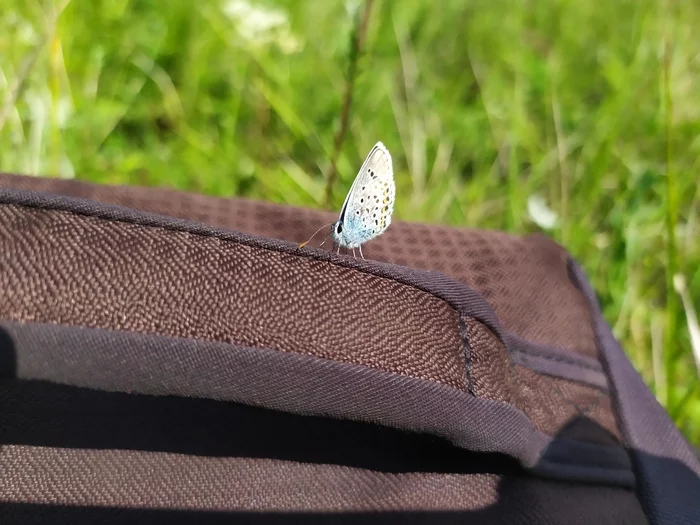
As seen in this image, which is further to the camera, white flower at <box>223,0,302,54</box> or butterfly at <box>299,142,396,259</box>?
white flower at <box>223,0,302,54</box>

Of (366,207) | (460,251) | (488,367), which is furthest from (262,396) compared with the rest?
(460,251)

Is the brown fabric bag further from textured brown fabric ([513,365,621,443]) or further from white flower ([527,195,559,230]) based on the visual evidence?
white flower ([527,195,559,230])

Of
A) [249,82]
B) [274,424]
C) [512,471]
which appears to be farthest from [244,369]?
[249,82]

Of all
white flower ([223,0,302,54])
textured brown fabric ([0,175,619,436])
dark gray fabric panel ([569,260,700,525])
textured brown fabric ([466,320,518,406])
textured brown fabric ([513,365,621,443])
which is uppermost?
white flower ([223,0,302,54])

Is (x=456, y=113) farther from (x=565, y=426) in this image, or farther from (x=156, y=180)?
(x=565, y=426)

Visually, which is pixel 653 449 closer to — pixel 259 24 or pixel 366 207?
pixel 366 207

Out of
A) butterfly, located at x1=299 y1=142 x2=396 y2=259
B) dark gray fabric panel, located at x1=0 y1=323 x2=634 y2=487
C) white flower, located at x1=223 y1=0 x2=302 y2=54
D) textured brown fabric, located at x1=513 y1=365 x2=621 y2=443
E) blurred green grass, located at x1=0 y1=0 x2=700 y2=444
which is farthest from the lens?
white flower, located at x1=223 y1=0 x2=302 y2=54

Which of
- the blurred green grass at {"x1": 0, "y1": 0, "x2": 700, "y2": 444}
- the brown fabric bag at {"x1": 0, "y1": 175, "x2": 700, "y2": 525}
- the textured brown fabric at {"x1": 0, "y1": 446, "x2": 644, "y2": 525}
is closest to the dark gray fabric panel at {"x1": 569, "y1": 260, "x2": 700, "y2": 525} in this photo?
the brown fabric bag at {"x1": 0, "y1": 175, "x2": 700, "y2": 525}

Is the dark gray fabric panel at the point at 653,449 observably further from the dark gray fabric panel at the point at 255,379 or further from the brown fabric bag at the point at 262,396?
the dark gray fabric panel at the point at 255,379
